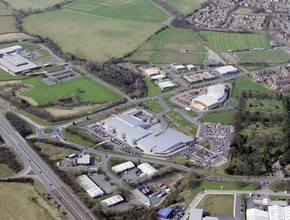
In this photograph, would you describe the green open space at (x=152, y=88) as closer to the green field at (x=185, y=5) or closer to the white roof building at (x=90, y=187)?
the white roof building at (x=90, y=187)

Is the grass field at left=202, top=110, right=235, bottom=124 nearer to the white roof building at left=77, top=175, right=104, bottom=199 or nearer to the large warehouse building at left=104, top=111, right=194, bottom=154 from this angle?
the large warehouse building at left=104, top=111, right=194, bottom=154

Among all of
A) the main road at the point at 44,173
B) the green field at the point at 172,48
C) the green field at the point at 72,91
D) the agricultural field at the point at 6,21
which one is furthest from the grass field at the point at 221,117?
the agricultural field at the point at 6,21

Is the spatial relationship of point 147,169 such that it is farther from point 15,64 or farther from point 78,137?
point 15,64

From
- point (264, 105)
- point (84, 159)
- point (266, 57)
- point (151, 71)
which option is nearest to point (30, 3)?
point (151, 71)

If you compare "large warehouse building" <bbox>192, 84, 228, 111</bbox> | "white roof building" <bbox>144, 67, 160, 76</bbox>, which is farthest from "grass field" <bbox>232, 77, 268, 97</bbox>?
"white roof building" <bbox>144, 67, 160, 76</bbox>

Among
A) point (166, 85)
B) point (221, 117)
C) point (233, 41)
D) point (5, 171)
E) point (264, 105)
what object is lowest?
point (5, 171)

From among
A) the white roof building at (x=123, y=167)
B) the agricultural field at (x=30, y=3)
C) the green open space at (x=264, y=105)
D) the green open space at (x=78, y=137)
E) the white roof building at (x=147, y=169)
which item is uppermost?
the agricultural field at (x=30, y=3)

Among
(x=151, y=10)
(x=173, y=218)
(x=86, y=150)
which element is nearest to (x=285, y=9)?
(x=151, y=10)
